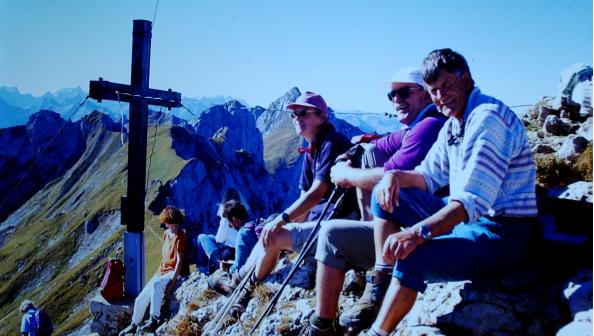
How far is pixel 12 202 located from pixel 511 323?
16792 cm

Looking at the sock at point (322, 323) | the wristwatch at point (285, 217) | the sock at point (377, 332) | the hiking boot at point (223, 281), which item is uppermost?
the wristwatch at point (285, 217)

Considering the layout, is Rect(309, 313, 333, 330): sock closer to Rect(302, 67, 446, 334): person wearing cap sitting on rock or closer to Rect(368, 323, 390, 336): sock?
Rect(302, 67, 446, 334): person wearing cap sitting on rock

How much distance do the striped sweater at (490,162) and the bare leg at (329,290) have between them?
1250mm

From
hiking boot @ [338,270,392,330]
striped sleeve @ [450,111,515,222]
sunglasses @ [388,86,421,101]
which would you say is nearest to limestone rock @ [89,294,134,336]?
hiking boot @ [338,270,392,330]

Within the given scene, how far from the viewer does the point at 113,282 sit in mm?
9984

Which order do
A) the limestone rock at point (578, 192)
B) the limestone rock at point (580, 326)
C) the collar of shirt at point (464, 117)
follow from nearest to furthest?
the limestone rock at point (580, 326), the collar of shirt at point (464, 117), the limestone rock at point (578, 192)

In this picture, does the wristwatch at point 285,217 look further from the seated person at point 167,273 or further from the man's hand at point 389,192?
the seated person at point 167,273

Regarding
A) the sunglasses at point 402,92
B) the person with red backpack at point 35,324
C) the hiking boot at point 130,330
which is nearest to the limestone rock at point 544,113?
the sunglasses at point 402,92

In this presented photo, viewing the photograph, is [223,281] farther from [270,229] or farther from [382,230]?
[382,230]

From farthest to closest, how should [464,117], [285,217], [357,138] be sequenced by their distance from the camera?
[285,217] < [357,138] < [464,117]

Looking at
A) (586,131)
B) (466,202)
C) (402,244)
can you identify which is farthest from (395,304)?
(586,131)

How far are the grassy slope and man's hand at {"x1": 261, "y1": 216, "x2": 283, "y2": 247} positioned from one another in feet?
258

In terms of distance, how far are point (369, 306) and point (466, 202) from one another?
5.20 ft

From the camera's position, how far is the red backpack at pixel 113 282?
995 cm
